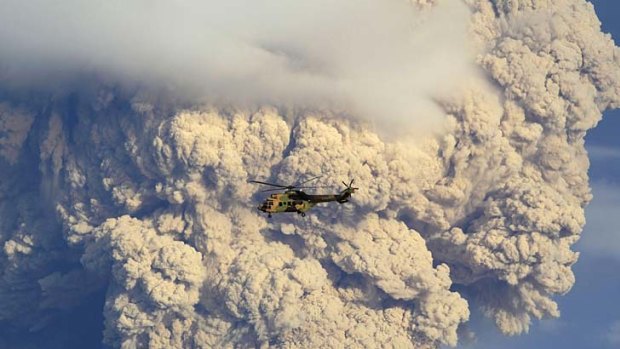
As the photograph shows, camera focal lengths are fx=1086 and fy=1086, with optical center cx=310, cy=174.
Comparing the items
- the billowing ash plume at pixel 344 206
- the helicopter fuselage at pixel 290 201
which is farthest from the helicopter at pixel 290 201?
the billowing ash plume at pixel 344 206

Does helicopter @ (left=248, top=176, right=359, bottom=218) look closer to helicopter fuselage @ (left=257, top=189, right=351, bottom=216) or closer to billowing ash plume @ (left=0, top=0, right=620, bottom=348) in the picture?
helicopter fuselage @ (left=257, top=189, right=351, bottom=216)

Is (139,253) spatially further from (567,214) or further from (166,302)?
(567,214)

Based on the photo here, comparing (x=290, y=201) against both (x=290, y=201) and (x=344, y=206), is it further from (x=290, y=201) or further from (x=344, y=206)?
(x=344, y=206)

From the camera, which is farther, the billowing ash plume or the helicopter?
the billowing ash plume

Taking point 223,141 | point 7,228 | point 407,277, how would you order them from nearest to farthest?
point 223,141
point 407,277
point 7,228

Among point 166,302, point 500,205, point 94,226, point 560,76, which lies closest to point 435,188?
point 500,205

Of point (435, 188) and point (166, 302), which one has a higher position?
point (435, 188)

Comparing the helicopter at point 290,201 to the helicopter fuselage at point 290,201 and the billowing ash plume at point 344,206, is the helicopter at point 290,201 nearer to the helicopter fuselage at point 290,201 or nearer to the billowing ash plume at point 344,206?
the helicopter fuselage at point 290,201

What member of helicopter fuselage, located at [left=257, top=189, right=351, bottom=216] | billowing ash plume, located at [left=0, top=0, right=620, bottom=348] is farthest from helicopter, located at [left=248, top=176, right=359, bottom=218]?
billowing ash plume, located at [left=0, top=0, right=620, bottom=348]

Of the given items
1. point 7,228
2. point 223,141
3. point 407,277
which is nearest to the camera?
point 223,141
